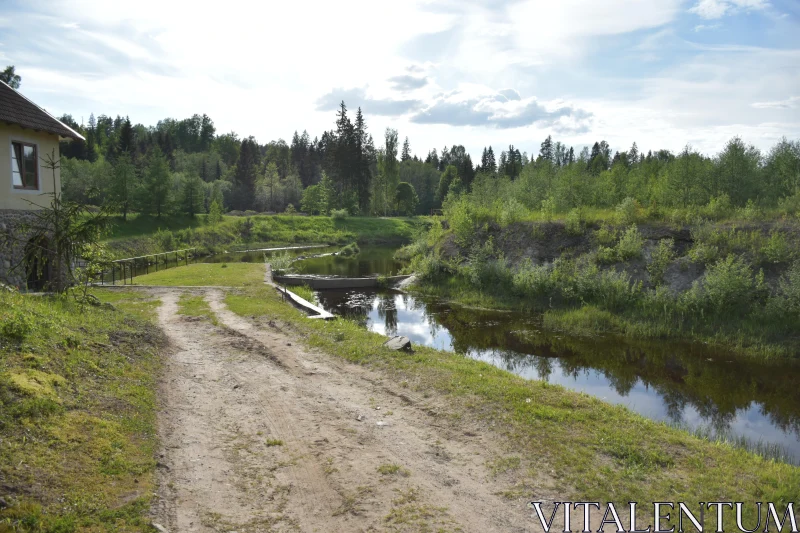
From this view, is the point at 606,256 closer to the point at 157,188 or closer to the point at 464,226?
the point at 464,226

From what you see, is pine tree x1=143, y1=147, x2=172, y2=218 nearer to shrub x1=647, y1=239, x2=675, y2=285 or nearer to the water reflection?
the water reflection

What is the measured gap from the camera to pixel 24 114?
19188 mm

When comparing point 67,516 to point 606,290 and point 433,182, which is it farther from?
point 433,182

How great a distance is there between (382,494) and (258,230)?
62727 millimetres

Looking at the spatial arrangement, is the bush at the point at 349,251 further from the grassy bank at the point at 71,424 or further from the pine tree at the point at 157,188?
the grassy bank at the point at 71,424

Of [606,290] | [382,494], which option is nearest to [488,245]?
[606,290]

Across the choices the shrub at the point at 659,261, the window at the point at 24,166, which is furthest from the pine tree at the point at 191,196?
the shrub at the point at 659,261

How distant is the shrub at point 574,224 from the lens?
2892 centimetres

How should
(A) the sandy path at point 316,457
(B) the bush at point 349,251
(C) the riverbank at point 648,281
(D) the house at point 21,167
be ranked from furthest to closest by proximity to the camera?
(B) the bush at point 349,251 → (C) the riverbank at point 648,281 → (D) the house at point 21,167 → (A) the sandy path at point 316,457

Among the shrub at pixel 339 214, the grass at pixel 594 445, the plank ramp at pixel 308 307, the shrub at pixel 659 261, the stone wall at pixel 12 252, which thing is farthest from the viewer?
the shrub at pixel 339 214

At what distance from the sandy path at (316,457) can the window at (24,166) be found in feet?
41.3

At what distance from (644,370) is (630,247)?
10.1 meters

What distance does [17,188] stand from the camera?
63.5 feet

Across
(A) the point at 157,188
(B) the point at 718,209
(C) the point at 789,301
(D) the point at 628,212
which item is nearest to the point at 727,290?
(C) the point at 789,301
